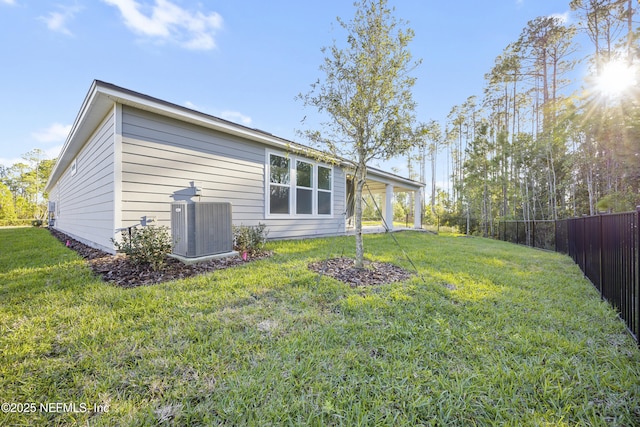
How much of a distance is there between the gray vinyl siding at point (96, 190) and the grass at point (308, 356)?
68.3 inches

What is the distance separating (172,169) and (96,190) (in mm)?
1940

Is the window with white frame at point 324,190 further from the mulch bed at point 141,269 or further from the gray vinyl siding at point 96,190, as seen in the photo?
the gray vinyl siding at point 96,190

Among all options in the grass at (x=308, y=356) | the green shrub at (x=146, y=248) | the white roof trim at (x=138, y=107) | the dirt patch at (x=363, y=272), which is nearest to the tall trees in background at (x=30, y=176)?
the white roof trim at (x=138, y=107)

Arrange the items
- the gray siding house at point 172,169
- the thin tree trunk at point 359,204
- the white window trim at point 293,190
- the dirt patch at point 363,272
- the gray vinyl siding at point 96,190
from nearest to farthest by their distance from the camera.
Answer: the dirt patch at point 363,272 → the thin tree trunk at point 359,204 → the gray siding house at point 172,169 → the gray vinyl siding at point 96,190 → the white window trim at point 293,190

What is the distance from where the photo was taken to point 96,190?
5.04m

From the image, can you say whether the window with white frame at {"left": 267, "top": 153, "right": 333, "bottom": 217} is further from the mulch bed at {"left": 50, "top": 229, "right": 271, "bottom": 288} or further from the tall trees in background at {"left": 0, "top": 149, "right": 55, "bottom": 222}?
the tall trees in background at {"left": 0, "top": 149, "right": 55, "bottom": 222}

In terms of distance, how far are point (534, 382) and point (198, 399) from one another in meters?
1.94

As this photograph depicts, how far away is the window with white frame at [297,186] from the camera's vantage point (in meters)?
6.36


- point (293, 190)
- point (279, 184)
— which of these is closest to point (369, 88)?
point (279, 184)

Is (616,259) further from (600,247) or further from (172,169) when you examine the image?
(172,169)

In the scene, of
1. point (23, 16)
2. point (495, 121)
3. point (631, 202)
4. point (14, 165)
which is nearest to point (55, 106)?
point (23, 16)

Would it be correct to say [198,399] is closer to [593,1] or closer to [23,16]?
[23,16]

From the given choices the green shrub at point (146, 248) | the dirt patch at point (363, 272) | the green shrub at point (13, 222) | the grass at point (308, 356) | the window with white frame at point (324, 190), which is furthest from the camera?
the green shrub at point (13, 222)

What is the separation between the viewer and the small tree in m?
3.32
